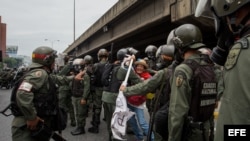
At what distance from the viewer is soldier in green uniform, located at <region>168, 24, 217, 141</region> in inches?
106

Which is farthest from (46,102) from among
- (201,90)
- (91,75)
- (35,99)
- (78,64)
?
(78,64)

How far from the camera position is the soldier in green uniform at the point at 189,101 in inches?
106

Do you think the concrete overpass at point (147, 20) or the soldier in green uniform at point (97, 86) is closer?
the soldier in green uniform at point (97, 86)

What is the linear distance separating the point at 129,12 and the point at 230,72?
41.6 feet

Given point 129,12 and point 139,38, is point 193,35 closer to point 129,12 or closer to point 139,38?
point 129,12

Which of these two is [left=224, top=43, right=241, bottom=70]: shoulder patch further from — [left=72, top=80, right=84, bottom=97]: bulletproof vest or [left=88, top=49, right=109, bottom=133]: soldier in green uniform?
[left=72, top=80, right=84, bottom=97]: bulletproof vest

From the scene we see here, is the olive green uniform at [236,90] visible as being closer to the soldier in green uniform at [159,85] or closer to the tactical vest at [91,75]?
the soldier in green uniform at [159,85]

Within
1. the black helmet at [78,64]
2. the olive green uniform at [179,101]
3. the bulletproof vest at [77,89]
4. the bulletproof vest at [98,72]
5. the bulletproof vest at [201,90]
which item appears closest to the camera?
the olive green uniform at [179,101]

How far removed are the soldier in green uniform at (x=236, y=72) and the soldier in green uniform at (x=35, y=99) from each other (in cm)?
272

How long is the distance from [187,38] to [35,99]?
2.11m

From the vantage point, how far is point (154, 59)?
25.5 ft

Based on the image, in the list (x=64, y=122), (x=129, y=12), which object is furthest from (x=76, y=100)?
(x=129, y=12)

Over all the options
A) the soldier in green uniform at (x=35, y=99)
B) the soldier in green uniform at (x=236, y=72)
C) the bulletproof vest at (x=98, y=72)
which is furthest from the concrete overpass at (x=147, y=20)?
the soldier in green uniform at (x=236, y=72)

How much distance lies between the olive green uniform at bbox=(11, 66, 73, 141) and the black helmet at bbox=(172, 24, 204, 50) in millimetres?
1831
